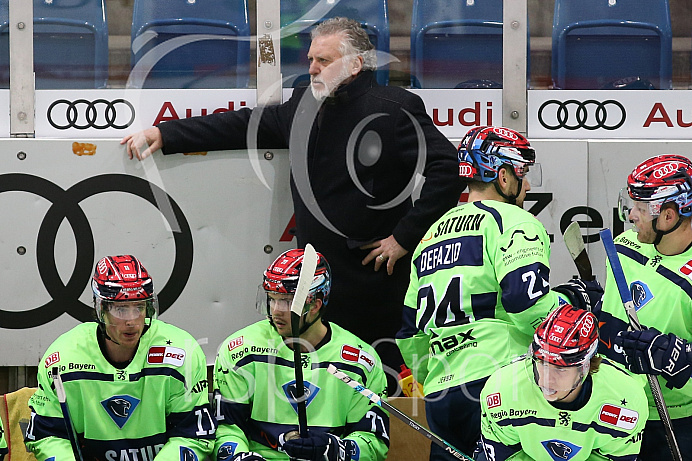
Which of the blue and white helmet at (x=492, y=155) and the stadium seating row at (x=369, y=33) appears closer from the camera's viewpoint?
the blue and white helmet at (x=492, y=155)

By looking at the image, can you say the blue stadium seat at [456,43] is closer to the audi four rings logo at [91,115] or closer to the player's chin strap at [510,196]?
the player's chin strap at [510,196]

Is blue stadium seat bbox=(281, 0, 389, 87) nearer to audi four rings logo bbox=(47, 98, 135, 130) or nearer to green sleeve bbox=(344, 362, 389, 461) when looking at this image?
audi four rings logo bbox=(47, 98, 135, 130)

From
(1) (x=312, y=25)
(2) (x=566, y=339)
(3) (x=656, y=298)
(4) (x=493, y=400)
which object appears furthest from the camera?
(1) (x=312, y=25)

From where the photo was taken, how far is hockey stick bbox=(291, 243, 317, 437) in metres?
3.32

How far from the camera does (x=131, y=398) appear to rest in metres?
3.40

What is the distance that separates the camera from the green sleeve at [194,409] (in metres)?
3.33

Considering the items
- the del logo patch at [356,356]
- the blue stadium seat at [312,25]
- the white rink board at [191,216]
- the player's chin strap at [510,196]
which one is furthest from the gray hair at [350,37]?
the del logo patch at [356,356]

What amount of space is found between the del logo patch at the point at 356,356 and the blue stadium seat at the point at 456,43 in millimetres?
1590

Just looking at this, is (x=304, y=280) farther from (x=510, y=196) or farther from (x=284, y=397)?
(x=510, y=196)

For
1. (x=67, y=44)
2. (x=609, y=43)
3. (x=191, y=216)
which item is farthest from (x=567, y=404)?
(x=67, y=44)

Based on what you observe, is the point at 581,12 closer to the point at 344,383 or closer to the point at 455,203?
the point at 455,203

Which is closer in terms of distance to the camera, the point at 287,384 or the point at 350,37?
the point at 287,384

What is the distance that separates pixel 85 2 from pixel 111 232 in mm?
1147

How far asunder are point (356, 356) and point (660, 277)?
1069mm
